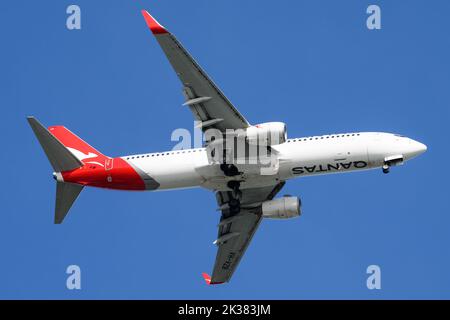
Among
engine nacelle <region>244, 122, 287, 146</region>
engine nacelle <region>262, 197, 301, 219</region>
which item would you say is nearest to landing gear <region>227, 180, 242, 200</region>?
engine nacelle <region>262, 197, 301, 219</region>

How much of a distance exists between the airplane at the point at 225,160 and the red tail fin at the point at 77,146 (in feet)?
0.24

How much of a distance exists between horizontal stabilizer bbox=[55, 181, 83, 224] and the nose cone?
77.6 feet

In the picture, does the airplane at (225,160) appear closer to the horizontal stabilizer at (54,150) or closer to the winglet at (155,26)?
the horizontal stabilizer at (54,150)

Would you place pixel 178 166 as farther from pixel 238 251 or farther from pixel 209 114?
pixel 238 251

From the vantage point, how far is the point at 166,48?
65.6 metres

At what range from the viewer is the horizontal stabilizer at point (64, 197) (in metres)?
74.8

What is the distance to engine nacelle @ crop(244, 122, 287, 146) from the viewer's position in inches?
2766

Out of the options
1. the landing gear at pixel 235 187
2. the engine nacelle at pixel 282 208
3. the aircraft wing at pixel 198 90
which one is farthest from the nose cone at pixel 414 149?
the landing gear at pixel 235 187

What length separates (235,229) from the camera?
80688mm

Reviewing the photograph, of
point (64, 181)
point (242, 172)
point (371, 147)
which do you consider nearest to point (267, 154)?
point (242, 172)

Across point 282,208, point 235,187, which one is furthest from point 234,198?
point 282,208

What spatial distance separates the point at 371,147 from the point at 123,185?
1795cm

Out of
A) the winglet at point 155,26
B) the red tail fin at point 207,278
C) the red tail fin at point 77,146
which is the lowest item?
the red tail fin at point 207,278

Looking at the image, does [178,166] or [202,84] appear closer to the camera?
[202,84]
